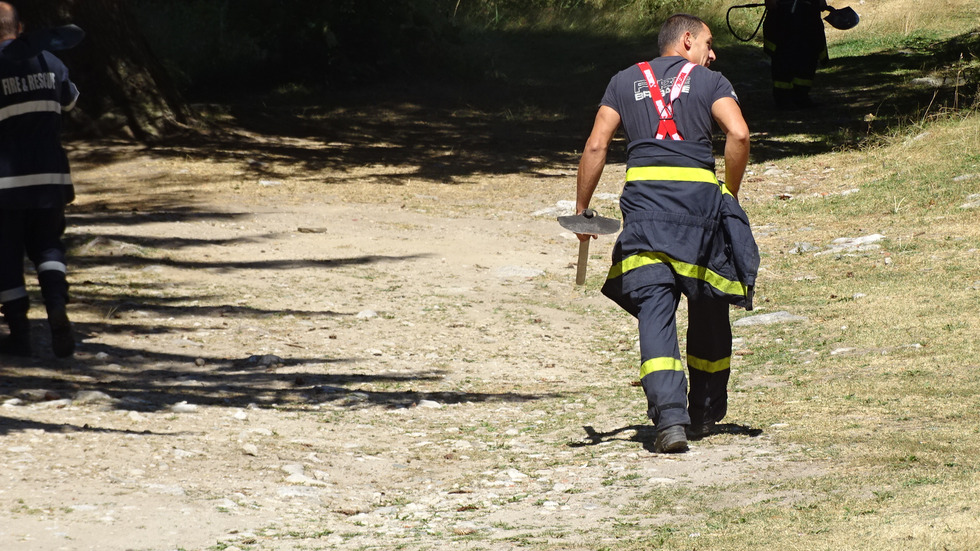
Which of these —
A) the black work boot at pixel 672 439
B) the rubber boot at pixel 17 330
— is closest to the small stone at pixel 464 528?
the black work boot at pixel 672 439

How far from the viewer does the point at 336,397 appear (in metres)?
6.10

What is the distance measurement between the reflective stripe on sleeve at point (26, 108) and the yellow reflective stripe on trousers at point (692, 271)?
3.27 meters

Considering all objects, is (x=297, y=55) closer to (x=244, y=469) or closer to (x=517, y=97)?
(x=517, y=97)

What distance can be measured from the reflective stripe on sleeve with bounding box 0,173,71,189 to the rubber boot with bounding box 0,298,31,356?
592 mm

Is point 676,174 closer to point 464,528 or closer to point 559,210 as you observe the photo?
point 464,528

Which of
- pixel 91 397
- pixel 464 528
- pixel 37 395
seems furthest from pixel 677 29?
pixel 37 395

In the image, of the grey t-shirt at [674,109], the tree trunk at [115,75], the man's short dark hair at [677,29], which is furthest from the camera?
the tree trunk at [115,75]

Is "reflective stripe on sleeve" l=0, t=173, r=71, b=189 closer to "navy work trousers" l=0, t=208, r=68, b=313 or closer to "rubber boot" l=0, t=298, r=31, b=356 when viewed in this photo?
"navy work trousers" l=0, t=208, r=68, b=313

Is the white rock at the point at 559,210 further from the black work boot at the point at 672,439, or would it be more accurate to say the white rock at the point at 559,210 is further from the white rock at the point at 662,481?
the white rock at the point at 662,481

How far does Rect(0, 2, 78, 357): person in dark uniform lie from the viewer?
6.09m

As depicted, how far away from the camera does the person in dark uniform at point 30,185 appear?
609 centimetres

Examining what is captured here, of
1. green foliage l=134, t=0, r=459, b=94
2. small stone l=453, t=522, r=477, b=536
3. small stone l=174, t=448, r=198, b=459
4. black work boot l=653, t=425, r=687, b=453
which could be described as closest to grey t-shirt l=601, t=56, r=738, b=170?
black work boot l=653, t=425, r=687, b=453

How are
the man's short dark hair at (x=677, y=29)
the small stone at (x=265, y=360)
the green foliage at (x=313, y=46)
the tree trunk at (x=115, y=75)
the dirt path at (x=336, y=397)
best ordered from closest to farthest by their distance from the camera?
the dirt path at (x=336, y=397)
the man's short dark hair at (x=677, y=29)
the small stone at (x=265, y=360)
the tree trunk at (x=115, y=75)
the green foliage at (x=313, y=46)

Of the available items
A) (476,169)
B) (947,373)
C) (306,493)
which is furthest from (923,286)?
(476,169)
